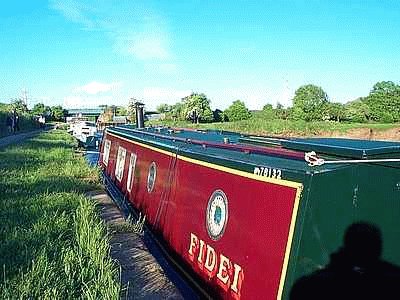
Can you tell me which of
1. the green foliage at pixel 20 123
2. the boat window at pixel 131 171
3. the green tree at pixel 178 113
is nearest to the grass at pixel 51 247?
the boat window at pixel 131 171

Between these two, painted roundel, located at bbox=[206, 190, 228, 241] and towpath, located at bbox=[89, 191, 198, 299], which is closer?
painted roundel, located at bbox=[206, 190, 228, 241]

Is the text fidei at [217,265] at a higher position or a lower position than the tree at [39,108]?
higher

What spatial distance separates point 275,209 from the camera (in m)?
3.30

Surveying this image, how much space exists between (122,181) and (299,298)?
7.41m

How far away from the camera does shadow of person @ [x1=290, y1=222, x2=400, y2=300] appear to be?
9.74ft

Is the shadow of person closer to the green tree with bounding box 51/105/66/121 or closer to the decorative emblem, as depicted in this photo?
the decorative emblem

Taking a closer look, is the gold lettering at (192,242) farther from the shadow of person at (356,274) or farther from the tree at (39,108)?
the tree at (39,108)

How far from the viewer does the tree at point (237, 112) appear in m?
75.4

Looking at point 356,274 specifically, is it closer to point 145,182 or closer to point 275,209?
point 275,209

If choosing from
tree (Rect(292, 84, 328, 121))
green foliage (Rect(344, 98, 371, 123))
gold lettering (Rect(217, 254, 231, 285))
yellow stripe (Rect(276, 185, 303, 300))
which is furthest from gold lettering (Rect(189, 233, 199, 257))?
tree (Rect(292, 84, 328, 121))

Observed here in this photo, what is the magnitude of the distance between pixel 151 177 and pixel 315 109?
6738 centimetres

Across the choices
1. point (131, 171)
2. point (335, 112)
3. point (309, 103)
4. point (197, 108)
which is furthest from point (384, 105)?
point (131, 171)

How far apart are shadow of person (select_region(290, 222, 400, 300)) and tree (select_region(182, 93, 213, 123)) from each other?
218ft

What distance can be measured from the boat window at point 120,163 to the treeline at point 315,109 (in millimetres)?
53856
